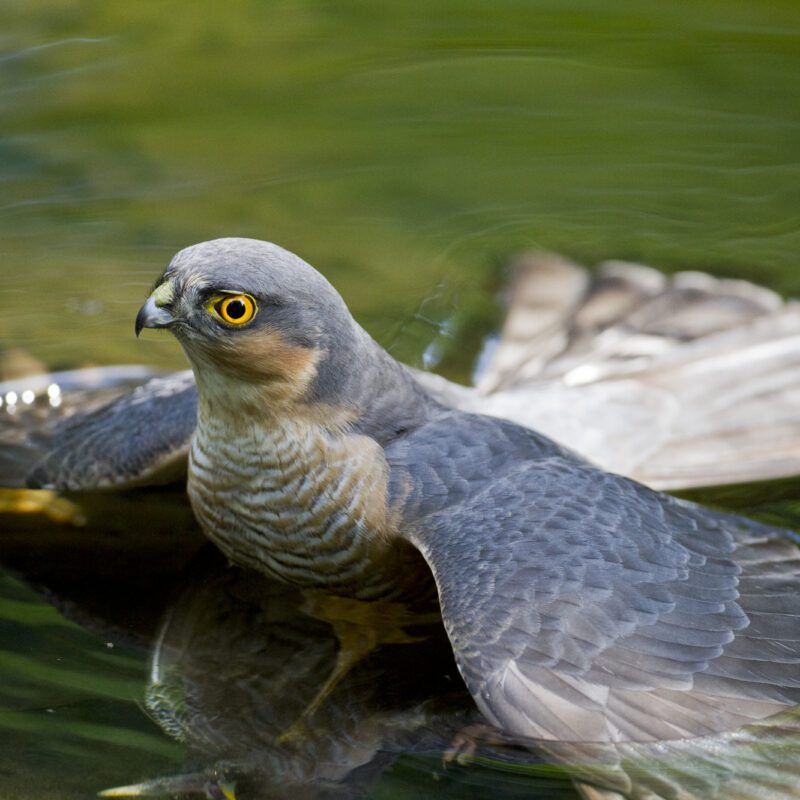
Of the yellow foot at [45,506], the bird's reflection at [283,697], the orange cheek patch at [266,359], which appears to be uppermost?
the orange cheek patch at [266,359]

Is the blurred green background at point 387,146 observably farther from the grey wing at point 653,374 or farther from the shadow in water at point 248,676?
the shadow in water at point 248,676

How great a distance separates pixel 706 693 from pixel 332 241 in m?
4.02

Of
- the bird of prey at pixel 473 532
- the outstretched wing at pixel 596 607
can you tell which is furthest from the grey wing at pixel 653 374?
the outstretched wing at pixel 596 607

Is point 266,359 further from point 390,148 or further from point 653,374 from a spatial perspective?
point 390,148

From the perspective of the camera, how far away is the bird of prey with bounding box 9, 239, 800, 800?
13.5 ft

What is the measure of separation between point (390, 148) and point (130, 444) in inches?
124

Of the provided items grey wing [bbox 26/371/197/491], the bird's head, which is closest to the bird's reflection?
grey wing [bbox 26/371/197/491]

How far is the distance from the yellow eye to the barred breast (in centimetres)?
45

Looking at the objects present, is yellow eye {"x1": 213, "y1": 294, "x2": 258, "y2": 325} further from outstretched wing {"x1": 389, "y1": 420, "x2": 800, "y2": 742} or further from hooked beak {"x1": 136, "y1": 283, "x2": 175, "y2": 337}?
outstretched wing {"x1": 389, "y1": 420, "x2": 800, "y2": 742}

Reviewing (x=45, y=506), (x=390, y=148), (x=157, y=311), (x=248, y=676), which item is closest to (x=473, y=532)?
(x=248, y=676)

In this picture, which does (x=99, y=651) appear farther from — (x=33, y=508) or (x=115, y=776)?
(x=33, y=508)

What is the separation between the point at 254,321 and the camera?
4.51 m

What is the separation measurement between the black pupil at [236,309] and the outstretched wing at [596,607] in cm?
75

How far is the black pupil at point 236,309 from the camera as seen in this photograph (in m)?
4.47
